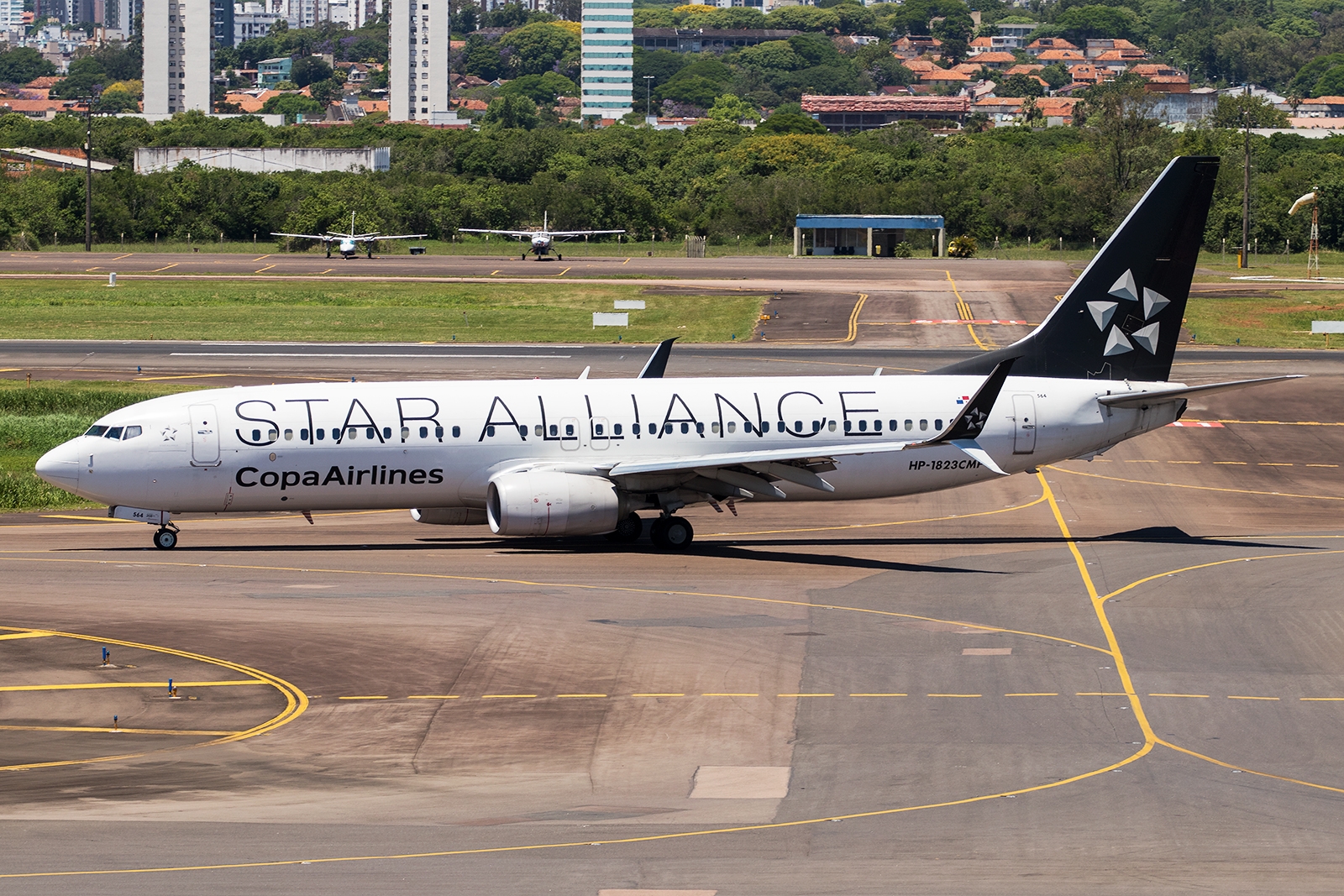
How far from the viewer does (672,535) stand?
138 feet

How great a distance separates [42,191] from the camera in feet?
547

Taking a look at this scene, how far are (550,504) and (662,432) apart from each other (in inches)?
162

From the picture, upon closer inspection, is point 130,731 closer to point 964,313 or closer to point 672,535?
point 672,535

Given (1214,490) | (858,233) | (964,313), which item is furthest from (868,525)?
(858,233)

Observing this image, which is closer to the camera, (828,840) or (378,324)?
(828,840)

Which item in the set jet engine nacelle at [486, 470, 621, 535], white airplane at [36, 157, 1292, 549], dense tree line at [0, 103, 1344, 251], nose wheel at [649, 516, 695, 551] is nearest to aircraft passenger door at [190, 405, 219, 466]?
white airplane at [36, 157, 1292, 549]

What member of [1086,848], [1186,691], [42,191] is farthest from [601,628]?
[42,191]

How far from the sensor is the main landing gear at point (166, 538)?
41656 mm

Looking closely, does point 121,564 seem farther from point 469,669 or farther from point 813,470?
point 813,470

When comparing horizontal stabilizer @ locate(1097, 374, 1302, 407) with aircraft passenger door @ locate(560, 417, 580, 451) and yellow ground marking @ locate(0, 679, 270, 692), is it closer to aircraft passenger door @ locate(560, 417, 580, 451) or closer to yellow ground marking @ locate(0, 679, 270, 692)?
aircraft passenger door @ locate(560, 417, 580, 451)

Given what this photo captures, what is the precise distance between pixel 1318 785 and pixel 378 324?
257 ft

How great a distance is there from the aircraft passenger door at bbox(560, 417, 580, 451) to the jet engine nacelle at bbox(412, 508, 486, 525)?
10.2 ft

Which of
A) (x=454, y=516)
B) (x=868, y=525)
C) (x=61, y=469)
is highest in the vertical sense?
(x=61, y=469)

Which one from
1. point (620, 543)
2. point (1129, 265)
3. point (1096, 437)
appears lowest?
point (620, 543)
